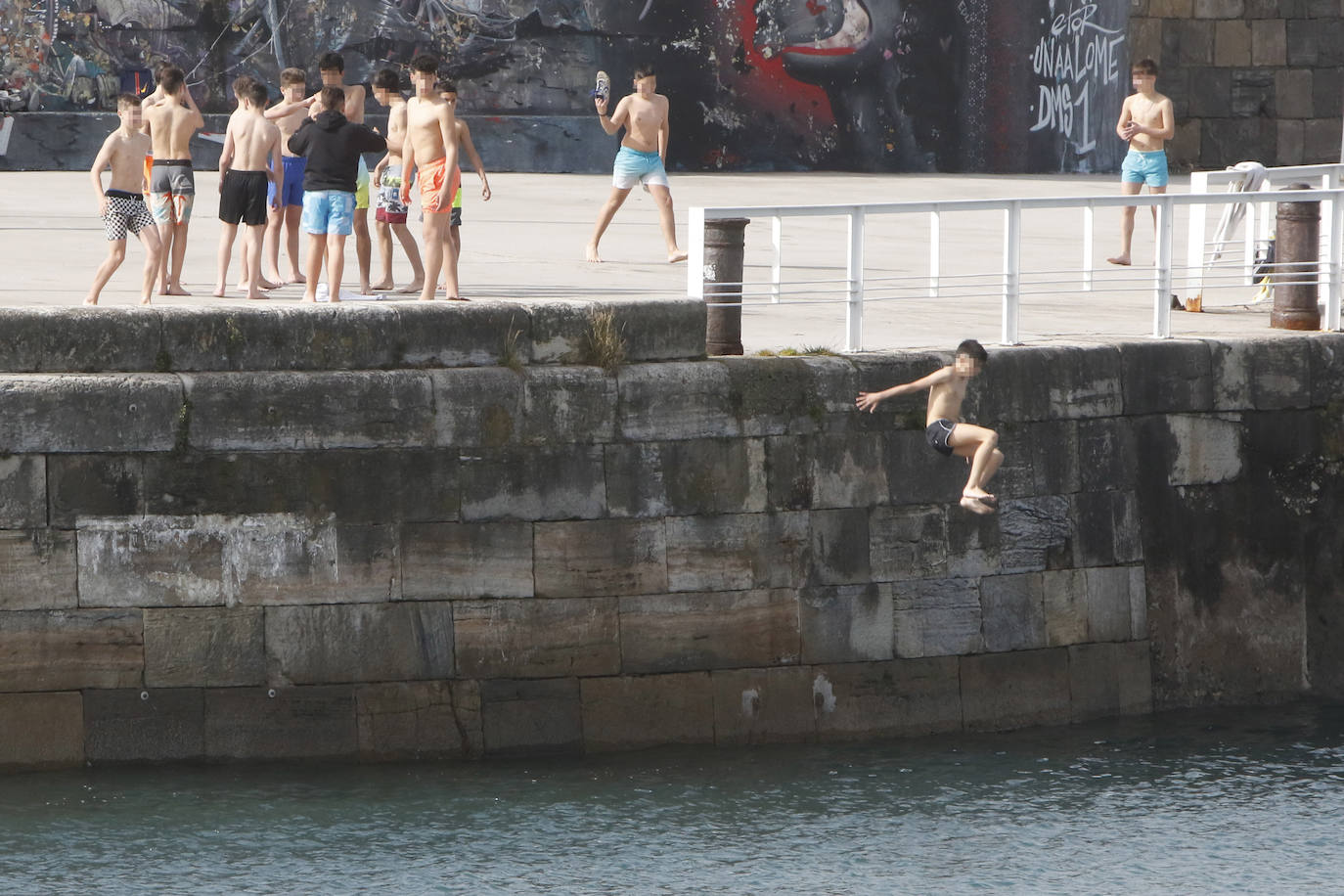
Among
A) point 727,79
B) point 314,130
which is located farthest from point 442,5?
point 314,130

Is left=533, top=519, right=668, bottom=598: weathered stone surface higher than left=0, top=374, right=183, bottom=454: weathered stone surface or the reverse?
the reverse

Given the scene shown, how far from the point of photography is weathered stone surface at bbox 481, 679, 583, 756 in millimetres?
10484

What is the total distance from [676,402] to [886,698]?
2.07 meters

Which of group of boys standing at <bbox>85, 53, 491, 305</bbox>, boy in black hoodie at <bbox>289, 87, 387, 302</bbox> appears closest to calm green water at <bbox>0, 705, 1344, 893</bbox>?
group of boys standing at <bbox>85, 53, 491, 305</bbox>

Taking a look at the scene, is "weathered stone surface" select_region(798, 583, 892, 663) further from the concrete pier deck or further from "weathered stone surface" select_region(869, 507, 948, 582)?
the concrete pier deck

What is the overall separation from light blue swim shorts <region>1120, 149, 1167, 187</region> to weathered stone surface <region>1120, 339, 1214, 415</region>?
452 cm

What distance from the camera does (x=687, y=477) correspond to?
1062 cm

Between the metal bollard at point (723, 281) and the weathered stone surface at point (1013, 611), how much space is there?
6.56 ft

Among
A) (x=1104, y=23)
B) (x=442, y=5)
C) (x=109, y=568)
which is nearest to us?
(x=109, y=568)

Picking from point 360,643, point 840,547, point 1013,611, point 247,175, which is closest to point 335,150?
point 247,175

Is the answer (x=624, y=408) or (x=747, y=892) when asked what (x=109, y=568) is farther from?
(x=747, y=892)

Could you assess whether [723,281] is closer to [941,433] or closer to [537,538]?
[941,433]

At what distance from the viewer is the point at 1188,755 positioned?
11.1 metres

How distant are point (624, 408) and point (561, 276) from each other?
157 inches
